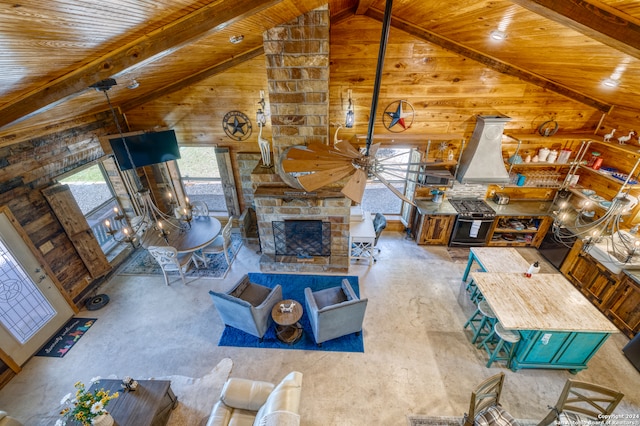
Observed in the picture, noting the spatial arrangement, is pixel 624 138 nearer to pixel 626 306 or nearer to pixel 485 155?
pixel 485 155

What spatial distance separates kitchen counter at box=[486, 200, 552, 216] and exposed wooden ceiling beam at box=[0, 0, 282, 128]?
570 centimetres

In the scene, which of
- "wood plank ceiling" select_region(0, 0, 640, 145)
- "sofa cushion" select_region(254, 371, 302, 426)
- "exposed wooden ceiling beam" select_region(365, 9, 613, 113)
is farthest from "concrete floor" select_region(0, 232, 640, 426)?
"exposed wooden ceiling beam" select_region(365, 9, 613, 113)

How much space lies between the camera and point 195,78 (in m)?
5.04

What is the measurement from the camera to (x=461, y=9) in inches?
113

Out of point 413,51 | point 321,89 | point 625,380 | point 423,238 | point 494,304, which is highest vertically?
point 413,51

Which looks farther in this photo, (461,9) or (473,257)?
(473,257)

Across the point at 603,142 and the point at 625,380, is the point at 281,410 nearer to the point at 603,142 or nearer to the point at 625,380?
the point at 625,380

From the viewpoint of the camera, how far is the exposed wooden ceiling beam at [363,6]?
136 inches

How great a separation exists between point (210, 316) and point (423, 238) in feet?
15.2

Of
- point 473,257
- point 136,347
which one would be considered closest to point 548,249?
point 473,257

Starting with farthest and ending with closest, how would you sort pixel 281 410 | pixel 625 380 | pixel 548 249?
1. pixel 548 249
2. pixel 625 380
3. pixel 281 410

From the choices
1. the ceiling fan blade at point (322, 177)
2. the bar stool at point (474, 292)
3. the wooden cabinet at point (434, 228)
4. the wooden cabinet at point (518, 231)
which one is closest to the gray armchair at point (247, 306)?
the ceiling fan blade at point (322, 177)

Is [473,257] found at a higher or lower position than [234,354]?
higher

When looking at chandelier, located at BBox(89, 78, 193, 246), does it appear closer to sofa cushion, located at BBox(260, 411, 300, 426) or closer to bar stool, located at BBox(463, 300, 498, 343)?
sofa cushion, located at BBox(260, 411, 300, 426)
